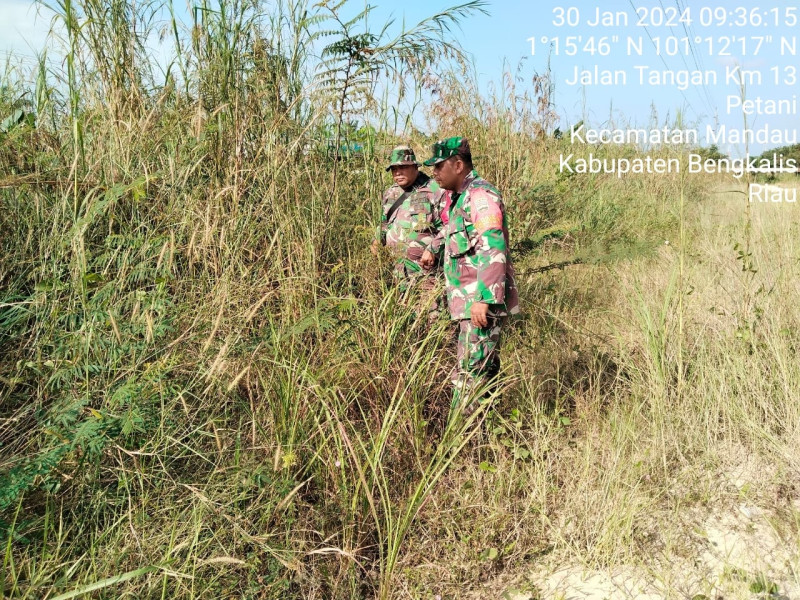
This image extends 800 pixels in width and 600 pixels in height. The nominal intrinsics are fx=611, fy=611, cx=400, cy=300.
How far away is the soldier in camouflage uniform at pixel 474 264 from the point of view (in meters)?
2.86

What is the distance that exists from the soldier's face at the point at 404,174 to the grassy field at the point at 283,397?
0.51 meters

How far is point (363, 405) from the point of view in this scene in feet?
8.69

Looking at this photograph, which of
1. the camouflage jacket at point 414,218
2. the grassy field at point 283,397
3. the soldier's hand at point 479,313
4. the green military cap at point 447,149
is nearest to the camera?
the grassy field at point 283,397

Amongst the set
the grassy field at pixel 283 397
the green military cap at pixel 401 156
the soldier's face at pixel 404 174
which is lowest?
the grassy field at pixel 283 397

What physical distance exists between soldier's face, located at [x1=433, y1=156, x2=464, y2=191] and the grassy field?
45 centimetres

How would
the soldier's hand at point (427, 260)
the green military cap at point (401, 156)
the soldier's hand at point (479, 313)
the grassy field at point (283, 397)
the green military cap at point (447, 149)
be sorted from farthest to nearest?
the green military cap at point (401, 156) → the soldier's hand at point (427, 260) → the green military cap at point (447, 149) → the soldier's hand at point (479, 313) → the grassy field at point (283, 397)

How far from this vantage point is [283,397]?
226cm

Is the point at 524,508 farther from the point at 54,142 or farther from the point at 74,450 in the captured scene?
the point at 54,142

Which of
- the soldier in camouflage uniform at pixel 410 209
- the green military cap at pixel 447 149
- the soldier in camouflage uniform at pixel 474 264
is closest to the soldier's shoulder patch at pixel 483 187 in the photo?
the soldier in camouflage uniform at pixel 474 264

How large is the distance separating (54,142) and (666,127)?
8.78 meters

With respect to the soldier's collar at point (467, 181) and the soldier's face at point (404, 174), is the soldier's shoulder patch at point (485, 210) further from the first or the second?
the soldier's face at point (404, 174)

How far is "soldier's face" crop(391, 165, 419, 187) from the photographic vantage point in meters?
4.02

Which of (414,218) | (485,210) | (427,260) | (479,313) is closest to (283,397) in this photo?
(479,313)

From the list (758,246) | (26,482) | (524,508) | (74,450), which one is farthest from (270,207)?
(758,246)
